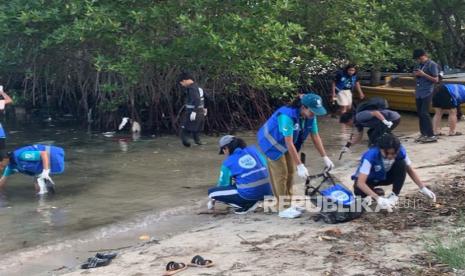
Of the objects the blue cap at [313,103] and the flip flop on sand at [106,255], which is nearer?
the flip flop on sand at [106,255]

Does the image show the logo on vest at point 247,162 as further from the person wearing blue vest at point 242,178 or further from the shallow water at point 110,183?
the shallow water at point 110,183

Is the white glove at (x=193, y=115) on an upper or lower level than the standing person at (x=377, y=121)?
lower

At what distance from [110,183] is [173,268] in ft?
15.2

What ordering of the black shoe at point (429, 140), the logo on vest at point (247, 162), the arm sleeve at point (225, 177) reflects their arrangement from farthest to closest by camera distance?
the black shoe at point (429, 140) < the arm sleeve at point (225, 177) < the logo on vest at point (247, 162)

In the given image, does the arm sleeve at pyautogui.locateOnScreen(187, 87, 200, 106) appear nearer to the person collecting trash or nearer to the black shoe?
the person collecting trash

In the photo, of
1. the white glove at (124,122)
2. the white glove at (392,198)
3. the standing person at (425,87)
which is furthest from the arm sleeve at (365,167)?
the white glove at (124,122)

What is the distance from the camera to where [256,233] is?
6.65 m

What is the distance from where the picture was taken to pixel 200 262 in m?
Answer: 5.65

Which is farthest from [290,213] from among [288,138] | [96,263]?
[96,263]

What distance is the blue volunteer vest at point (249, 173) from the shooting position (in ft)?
24.7

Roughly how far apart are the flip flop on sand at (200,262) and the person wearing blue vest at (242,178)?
1928 mm

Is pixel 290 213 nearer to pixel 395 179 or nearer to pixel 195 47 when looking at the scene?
pixel 395 179

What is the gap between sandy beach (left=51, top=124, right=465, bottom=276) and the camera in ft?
17.5

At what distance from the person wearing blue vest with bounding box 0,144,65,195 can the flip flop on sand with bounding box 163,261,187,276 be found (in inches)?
155
